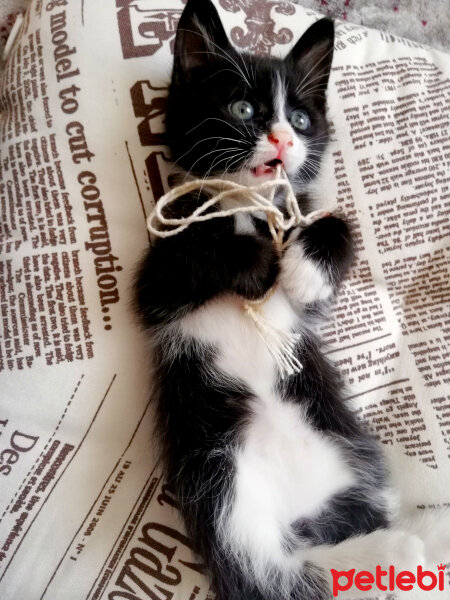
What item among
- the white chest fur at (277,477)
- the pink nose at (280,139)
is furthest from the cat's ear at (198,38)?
the white chest fur at (277,477)

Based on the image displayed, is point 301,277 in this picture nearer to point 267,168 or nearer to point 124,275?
point 267,168

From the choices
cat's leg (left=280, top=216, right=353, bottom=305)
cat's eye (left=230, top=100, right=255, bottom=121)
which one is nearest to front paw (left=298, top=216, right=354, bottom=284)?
cat's leg (left=280, top=216, right=353, bottom=305)

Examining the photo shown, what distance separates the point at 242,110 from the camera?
1070mm

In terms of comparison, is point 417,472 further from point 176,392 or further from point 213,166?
point 213,166

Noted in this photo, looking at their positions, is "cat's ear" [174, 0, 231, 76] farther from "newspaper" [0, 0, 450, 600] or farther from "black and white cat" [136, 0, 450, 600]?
"newspaper" [0, 0, 450, 600]

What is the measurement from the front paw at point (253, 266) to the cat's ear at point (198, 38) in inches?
16.2

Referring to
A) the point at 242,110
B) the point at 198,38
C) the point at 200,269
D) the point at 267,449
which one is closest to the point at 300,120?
the point at 242,110

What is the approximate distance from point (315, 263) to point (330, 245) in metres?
0.06

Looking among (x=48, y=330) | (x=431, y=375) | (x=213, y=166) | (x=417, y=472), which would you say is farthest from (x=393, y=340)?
(x=48, y=330)

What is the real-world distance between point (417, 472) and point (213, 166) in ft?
2.63

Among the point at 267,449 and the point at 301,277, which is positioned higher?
the point at 301,277

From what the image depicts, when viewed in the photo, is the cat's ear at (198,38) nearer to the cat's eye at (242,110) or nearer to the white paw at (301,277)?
the cat's eye at (242,110)

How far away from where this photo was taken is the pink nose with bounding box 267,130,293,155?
102 cm

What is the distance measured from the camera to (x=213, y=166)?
1103 millimetres
